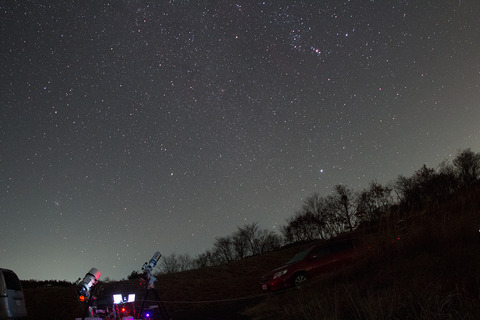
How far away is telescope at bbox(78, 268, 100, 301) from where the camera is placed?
22.0 feet

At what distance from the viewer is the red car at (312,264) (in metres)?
10.4

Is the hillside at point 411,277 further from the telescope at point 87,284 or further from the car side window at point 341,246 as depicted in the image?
the car side window at point 341,246

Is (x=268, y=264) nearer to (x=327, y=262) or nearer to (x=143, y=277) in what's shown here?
(x=327, y=262)

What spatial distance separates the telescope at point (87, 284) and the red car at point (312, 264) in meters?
5.84

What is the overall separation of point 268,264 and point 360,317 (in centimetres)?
2128

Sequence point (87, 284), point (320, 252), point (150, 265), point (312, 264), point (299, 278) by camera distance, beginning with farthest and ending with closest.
Result: point (320, 252), point (312, 264), point (299, 278), point (150, 265), point (87, 284)

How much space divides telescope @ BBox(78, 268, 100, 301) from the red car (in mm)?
5842

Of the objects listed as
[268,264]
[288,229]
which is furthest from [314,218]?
[268,264]

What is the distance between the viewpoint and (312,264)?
1055cm

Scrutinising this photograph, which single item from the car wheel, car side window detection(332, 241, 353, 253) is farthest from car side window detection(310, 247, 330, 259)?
the car wheel

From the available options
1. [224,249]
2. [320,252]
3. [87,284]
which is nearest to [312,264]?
[320,252]

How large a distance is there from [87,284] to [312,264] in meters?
6.85

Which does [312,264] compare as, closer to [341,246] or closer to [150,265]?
[341,246]

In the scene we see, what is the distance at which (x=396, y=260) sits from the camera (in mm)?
5984
